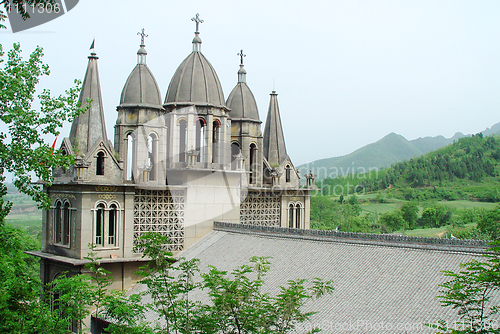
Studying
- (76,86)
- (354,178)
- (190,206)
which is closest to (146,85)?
(190,206)

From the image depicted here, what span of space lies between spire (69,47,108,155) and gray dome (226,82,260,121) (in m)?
10.7

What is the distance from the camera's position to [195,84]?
3012 cm

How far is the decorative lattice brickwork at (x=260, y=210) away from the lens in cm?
3247

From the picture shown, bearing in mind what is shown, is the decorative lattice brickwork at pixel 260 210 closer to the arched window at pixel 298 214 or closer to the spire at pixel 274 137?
the arched window at pixel 298 214

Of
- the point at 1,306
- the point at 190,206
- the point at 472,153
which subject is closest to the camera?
the point at 1,306

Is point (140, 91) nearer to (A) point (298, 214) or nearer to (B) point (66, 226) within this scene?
(B) point (66, 226)

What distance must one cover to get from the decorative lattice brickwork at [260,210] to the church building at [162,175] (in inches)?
2.8

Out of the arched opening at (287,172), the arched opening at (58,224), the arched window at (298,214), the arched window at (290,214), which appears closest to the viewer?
the arched opening at (58,224)

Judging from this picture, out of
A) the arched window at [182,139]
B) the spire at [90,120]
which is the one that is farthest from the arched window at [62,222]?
the arched window at [182,139]

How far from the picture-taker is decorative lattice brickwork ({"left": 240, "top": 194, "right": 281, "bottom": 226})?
32.5m

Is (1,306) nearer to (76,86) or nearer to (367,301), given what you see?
(76,86)

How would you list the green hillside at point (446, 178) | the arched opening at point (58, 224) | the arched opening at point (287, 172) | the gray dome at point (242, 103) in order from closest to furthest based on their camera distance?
the arched opening at point (58, 224) → the gray dome at point (242, 103) → the arched opening at point (287, 172) → the green hillside at point (446, 178)

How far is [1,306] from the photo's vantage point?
9.95m

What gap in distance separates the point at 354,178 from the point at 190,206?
16715cm
